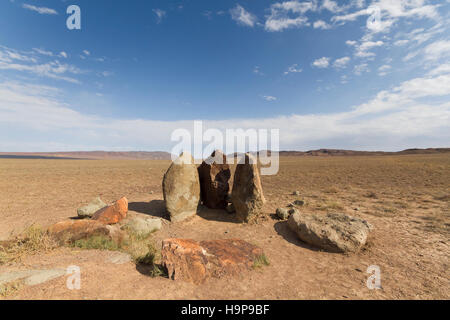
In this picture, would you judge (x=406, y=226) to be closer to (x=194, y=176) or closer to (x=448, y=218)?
(x=448, y=218)

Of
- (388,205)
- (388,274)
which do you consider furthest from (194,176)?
(388,205)

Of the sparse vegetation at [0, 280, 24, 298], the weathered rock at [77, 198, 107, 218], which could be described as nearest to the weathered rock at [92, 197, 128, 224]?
the weathered rock at [77, 198, 107, 218]

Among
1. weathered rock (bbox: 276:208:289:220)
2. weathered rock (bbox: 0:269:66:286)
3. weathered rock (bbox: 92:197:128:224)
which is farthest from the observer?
weathered rock (bbox: 276:208:289:220)

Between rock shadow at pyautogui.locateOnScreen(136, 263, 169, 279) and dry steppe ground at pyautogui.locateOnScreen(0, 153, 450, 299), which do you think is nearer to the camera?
dry steppe ground at pyautogui.locateOnScreen(0, 153, 450, 299)

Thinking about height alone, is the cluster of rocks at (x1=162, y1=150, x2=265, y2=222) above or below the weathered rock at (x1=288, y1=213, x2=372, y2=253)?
above

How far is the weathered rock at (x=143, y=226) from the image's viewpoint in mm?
6242

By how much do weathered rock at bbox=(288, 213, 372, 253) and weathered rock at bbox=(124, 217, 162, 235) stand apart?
4.45 m

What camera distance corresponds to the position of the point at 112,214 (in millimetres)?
6734

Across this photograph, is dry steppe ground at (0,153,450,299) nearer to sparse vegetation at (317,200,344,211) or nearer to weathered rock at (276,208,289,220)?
sparse vegetation at (317,200,344,211)

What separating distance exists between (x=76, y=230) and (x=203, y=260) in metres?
3.53

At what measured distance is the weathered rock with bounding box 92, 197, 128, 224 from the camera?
21.7ft
